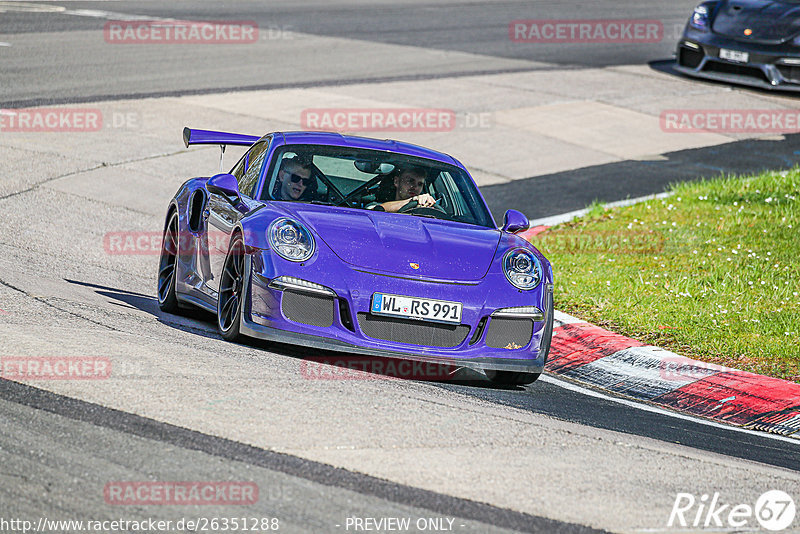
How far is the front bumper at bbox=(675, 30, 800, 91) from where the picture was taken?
1847 cm

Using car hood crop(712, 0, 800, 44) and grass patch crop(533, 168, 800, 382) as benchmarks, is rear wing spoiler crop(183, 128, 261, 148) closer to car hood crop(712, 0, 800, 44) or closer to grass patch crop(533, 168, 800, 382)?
grass patch crop(533, 168, 800, 382)

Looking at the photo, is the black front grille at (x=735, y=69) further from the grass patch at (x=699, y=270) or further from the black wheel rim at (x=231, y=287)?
the black wheel rim at (x=231, y=287)

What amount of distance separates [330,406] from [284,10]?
69.6 feet

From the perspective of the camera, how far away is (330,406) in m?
5.44

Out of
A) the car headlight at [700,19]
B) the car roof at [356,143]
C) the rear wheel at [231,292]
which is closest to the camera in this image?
the rear wheel at [231,292]

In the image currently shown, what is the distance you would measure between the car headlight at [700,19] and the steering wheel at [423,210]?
41.5ft

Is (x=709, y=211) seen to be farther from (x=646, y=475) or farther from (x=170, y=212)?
(x=646, y=475)

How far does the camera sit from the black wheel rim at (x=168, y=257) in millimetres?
8492

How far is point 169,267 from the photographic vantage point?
8523 mm

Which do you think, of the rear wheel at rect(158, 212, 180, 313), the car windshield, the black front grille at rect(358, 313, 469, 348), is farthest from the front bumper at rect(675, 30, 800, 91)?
the black front grille at rect(358, 313, 469, 348)

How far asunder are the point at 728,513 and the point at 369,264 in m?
2.61

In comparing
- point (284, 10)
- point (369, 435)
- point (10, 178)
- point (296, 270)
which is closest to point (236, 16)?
point (284, 10)

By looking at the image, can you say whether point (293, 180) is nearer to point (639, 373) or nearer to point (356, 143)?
point (356, 143)

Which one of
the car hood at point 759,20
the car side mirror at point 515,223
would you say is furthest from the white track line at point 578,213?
the car hood at point 759,20
